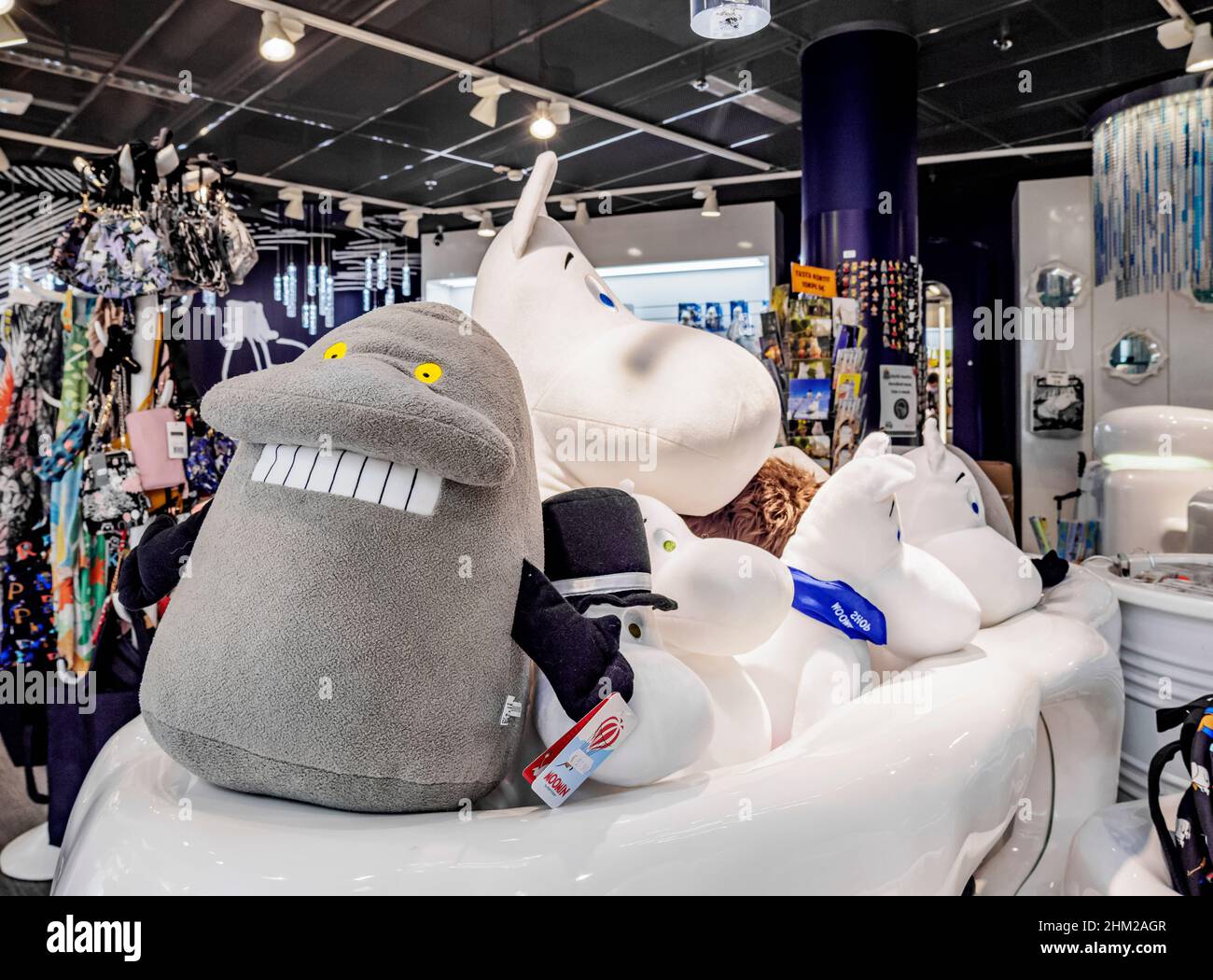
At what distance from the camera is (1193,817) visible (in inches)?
47.6

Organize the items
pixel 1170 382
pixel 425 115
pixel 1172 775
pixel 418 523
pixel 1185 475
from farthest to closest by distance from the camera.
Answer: pixel 1170 382, pixel 425 115, pixel 1185 475, pixel 1172 775, pixel 418 523

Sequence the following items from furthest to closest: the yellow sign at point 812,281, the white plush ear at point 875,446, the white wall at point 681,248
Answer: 1. the white wall at point 681,248
2. the yellow sign at point 812,281
3. the white plush ear at point 875,446

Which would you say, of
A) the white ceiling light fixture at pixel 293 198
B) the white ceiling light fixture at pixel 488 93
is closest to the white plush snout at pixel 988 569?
the white ceiling light fixture at pixel 488 93

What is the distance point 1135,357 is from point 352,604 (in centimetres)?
704

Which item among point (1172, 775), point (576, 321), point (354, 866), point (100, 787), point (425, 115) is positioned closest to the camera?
point (354, 866)

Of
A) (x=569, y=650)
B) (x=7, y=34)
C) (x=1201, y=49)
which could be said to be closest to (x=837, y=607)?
(x=569, y=650)

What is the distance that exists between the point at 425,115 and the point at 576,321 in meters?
4.59

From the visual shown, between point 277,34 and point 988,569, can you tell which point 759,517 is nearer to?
point 988,569

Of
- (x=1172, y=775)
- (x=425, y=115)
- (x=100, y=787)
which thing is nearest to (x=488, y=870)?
(x=100, y=787)

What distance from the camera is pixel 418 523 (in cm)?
89

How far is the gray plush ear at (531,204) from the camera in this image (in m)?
1.53

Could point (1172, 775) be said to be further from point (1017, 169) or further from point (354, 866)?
point (1017, 169)

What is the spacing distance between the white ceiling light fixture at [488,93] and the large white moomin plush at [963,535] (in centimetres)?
367

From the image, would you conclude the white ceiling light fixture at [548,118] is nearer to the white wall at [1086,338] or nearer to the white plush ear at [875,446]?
the white wall at [1086,338]
